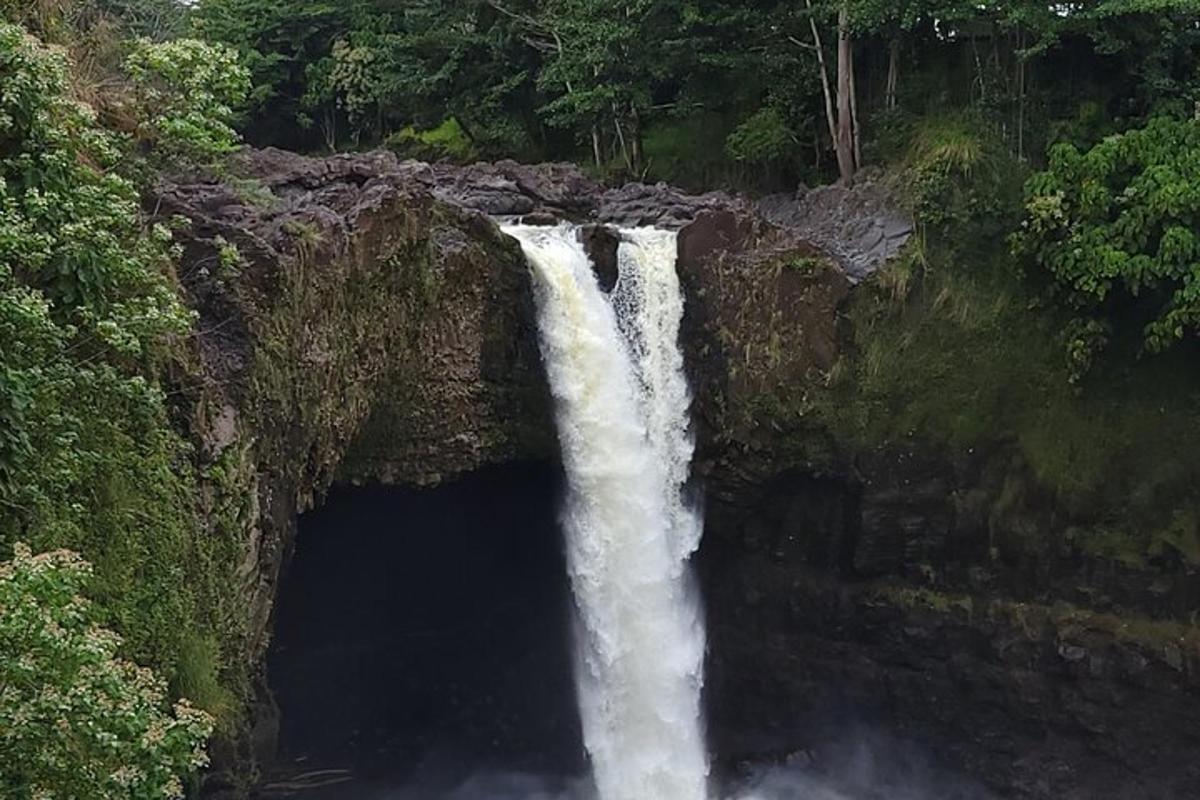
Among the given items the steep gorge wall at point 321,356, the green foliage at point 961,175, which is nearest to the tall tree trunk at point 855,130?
the green foliage at point 961,175

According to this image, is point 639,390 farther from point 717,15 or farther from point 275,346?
point 717,15

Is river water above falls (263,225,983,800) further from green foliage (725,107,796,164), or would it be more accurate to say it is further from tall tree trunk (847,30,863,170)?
green foliage (725,107,796,164)

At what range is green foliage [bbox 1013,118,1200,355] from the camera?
13023mm

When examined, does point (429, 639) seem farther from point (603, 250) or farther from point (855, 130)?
point (855, 130)

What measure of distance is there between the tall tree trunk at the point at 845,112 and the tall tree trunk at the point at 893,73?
56 centimetres

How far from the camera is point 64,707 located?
16.3ft

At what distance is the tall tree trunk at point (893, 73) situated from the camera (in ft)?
57.1

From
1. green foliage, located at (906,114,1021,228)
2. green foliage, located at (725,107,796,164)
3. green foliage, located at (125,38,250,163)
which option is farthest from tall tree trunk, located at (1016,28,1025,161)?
green foliage, located at (125,38,250,163)

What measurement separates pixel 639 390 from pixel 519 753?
562cm

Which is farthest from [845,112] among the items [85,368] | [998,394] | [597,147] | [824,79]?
[85,368]

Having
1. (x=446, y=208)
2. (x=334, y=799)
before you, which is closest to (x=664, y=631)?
(x=334, y=799)

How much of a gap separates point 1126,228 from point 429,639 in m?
10.7

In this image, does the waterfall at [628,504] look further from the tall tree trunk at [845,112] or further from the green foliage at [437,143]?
the green foliage at [437,143]

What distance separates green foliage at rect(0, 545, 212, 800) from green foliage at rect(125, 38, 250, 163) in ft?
18.8
